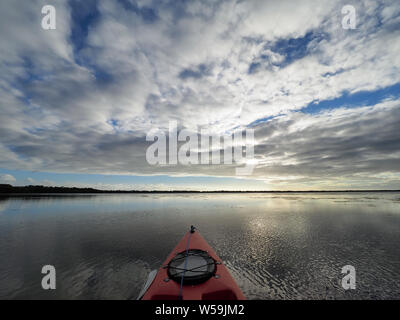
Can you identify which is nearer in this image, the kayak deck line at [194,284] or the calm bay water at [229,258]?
the kayak deck line at [194,284]

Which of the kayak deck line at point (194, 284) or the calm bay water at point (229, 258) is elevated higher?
the kayak deck line at point (194, 284)

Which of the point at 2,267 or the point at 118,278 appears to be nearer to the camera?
the point at 118,278

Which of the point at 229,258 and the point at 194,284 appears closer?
the point at 194,284

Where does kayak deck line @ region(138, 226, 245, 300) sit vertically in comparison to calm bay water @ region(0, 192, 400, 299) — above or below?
above

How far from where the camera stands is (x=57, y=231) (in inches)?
659

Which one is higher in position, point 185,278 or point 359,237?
point 185,278

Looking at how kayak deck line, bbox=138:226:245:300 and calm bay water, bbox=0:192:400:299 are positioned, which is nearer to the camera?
kayak deck line, bbox=138:226:245:300

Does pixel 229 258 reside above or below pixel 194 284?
below
